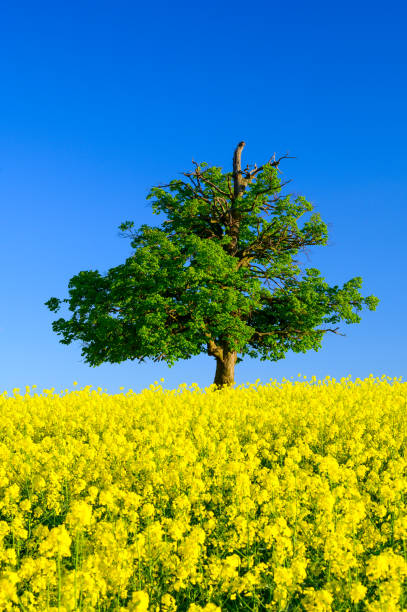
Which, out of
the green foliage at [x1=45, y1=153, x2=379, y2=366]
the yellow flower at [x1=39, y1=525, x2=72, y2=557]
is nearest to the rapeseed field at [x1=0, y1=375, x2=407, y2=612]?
the yellow flower at [x1=39, y1=525, x2=72, y2=557]

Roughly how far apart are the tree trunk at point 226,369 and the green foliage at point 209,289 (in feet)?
2.18

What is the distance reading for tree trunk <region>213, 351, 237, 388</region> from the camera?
2361cm

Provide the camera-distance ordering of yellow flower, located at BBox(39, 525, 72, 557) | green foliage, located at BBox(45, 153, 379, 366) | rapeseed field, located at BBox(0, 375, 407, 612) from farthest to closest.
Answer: green foliage, located at BBox(45, 153, 379, 366) < rapeseed field, located at BBox(0, 375, 407, 612) < yellow flower, located at BBox(39, 525, 72, 557)

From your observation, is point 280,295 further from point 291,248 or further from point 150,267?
point 150,267

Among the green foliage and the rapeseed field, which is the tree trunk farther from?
the rapeseed field

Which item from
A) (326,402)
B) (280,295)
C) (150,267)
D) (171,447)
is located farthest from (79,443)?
(280,295)

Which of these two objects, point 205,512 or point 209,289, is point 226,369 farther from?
point 205,512

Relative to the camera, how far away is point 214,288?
811 inches

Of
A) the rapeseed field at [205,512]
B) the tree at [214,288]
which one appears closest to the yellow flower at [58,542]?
the rapeseed field at [205,512]

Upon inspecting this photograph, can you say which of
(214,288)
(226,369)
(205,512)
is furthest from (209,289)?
(205,512)

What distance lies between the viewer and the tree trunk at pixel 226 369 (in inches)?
930

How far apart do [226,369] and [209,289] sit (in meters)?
4.85

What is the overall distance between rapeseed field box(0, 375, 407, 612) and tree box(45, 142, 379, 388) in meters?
7.85

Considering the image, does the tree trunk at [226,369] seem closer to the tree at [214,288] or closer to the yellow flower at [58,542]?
the tree at [214,288]
